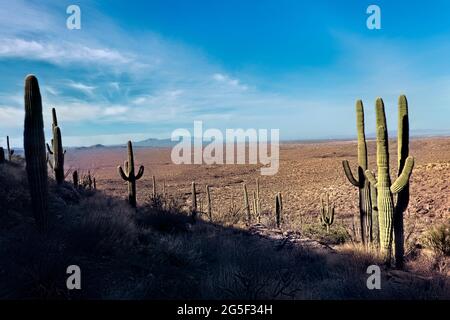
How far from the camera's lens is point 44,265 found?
5594mm

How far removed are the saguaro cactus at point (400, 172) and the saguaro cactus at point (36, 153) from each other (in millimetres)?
8312

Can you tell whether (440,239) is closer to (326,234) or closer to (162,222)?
(326,234)

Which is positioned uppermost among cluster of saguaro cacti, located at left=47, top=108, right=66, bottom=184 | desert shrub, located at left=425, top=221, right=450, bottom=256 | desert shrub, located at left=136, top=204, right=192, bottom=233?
cluster of saguaro cacti, located at left=47, top=108, right=66, bottom=184

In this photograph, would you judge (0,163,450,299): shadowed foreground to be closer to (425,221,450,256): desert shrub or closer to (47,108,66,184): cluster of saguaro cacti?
(425,221,450,256): desert shrub

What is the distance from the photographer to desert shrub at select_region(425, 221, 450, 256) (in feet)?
37.1

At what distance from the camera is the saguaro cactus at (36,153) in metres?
8.14

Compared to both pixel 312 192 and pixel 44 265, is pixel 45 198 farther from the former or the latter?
pixel 312 192

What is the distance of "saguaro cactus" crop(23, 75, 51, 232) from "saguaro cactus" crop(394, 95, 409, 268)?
327 inches

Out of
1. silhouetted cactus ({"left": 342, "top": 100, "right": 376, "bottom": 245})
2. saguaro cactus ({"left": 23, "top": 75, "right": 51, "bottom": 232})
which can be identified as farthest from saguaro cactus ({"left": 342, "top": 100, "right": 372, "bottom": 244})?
saguaro cactus ({"left": 23, "top": 75, "right": 51, "bottom": 232})

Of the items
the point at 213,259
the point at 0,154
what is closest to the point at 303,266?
the point at 213,259

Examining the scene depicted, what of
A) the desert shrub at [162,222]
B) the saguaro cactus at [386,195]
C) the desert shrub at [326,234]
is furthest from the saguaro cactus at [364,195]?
the desert shrub at [162,222]

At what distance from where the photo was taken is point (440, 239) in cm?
1154

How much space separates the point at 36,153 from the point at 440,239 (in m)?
11.5
